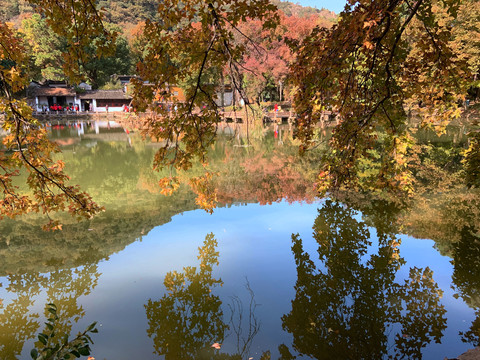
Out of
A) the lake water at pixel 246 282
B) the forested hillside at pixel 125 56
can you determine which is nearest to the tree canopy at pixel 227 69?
the lake water at pixel 246 282

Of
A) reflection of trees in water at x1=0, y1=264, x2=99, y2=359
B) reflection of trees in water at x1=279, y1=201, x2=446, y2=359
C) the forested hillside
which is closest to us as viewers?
reflection of trees in water at x1=279, y1=201, x2=446, y2=359

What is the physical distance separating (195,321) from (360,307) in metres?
2.55

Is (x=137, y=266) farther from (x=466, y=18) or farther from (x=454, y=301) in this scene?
(x=466, y=18)

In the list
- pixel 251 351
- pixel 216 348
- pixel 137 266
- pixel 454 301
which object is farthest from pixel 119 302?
pixel 454 301

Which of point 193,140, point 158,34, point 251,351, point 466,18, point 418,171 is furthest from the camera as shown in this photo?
point 466,18

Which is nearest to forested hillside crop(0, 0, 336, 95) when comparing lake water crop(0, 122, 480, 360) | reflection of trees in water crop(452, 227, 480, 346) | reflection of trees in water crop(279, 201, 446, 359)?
lake water crop(0, 122, 480, 360)

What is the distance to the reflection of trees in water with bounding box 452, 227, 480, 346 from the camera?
15.8ft

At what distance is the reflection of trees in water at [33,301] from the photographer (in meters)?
4.93

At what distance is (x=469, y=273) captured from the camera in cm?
634

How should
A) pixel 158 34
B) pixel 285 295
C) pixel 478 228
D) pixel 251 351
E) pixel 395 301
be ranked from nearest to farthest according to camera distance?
pixel 158 34 → pixel 251 351 → pixel 395 301 → pixel 285 295 → pixel 478 228

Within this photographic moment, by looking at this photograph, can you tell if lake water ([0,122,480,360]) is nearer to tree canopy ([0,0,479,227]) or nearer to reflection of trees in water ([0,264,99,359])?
reflection of trees in water ([0,264,99,359])

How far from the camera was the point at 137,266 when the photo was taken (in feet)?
23.3

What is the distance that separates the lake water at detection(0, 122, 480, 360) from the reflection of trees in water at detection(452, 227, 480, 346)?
0.09 ft

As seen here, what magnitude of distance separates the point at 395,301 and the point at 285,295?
175 cm
